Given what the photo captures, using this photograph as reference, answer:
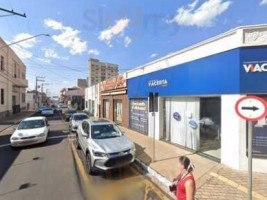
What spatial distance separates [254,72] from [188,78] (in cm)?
309

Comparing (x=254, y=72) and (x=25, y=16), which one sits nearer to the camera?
(x=254, y=72)

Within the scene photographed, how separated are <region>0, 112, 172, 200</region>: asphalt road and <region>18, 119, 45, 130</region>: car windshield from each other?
11.3ft

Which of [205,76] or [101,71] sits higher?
[101,71]

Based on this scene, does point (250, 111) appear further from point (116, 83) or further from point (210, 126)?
point (116, 83)

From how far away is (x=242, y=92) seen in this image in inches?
281

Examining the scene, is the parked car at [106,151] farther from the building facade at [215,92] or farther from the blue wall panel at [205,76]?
the blue wall panel at [205,76]

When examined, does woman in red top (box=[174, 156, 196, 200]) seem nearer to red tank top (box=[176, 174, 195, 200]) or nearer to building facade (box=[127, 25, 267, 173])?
red tank top (box=[176, 174, 195, 200])

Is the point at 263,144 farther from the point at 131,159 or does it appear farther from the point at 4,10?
the point at 4,10

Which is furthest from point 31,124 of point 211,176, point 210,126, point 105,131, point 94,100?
point 94,100

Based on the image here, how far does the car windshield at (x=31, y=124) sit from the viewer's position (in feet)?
42.8

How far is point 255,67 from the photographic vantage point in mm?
7039

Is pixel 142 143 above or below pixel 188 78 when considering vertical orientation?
below

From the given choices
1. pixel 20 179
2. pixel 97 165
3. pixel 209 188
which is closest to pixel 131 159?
pixel 97 165

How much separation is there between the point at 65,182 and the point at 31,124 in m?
8.04
